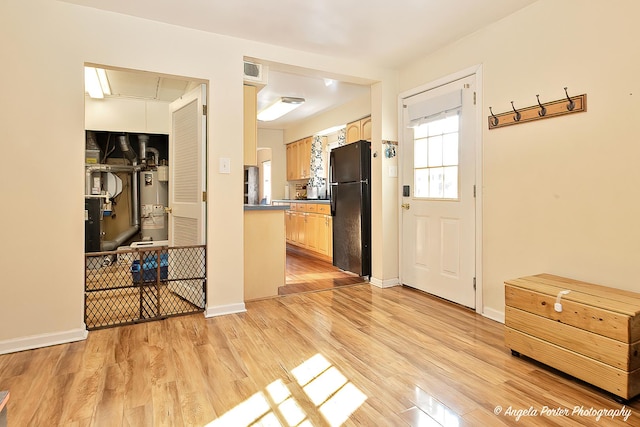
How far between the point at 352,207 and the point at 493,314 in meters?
1.94

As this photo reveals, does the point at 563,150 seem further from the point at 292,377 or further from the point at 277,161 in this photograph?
the point at 277,161

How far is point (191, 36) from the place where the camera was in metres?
2.84

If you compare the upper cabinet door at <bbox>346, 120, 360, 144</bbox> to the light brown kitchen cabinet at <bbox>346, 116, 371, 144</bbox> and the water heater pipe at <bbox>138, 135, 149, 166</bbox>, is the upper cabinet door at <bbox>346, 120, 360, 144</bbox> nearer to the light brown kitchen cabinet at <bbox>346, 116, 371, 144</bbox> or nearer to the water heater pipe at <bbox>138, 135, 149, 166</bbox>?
the light brown kitchen cabinet at <bbox>346, 116, 371, 144</bbox>

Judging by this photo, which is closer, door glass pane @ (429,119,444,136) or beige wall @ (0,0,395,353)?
beige wall @ (0,0,395,353)

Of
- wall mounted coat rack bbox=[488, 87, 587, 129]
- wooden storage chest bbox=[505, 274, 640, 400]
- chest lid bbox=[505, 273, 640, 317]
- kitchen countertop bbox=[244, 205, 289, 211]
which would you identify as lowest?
wooden storage chest bbox=[505, 274, 640, 400]

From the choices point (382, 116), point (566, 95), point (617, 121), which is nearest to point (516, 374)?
point (617, 121)

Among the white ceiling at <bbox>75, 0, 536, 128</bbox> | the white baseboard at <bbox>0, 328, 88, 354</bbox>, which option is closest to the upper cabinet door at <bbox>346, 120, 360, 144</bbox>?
the white ceiling at <bbox>75, 0, 536, 128</bbox>

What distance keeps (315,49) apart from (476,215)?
209cm

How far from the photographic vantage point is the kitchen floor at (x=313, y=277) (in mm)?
3902

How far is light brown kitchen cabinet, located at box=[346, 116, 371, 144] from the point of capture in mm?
4882

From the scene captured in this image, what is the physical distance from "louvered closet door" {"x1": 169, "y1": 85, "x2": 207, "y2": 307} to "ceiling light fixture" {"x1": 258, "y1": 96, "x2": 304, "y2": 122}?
187 cm

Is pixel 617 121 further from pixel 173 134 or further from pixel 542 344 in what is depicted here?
pixel 173 134

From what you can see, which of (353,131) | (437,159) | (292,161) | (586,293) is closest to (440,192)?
(437,159)

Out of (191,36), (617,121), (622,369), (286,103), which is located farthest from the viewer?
(286,103)
